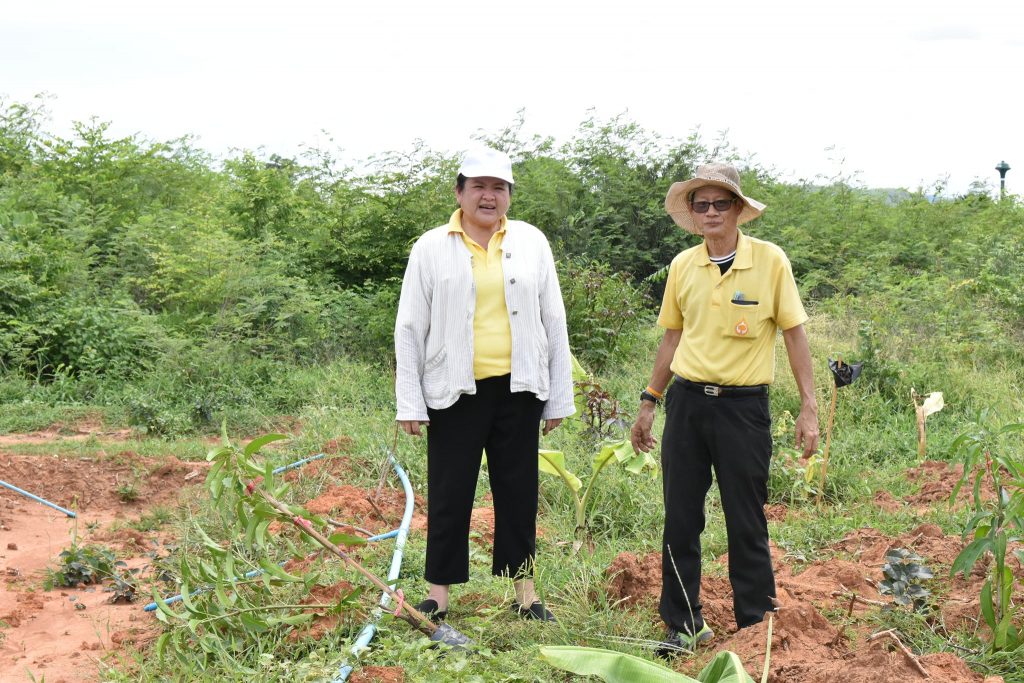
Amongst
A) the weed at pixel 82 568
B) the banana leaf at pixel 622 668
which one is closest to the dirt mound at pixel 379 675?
the banana leaf at pixel 622 668

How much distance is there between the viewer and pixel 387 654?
3822 millimetres

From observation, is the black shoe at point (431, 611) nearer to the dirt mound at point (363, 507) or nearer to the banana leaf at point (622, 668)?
the dirt mound at point (363, 507)

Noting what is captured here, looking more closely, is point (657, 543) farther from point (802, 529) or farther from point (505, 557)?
point (505, 557)

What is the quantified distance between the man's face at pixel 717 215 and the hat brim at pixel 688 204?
2cm

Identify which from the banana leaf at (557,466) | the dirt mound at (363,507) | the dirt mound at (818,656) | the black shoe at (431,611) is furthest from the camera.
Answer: the dirt mound at (363,507)

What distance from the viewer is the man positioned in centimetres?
386

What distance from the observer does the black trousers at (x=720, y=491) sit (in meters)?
3.86

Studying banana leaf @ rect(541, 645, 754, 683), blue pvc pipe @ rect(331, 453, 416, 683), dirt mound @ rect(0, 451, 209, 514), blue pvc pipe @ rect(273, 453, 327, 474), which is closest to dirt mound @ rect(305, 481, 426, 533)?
blue pvc pipe @ rect(331, 453, 416, 683)

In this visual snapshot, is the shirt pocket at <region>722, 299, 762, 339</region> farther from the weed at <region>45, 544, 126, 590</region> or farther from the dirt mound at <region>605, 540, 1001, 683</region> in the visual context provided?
the weed at <region>45, 544, 126, 590</region>

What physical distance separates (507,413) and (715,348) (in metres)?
0.90

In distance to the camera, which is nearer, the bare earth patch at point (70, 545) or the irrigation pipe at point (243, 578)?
the irrigation pipe at point (243, 578)

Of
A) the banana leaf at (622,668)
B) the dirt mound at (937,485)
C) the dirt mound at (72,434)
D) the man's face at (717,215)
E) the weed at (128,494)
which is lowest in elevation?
the dirt mound at (937,485)

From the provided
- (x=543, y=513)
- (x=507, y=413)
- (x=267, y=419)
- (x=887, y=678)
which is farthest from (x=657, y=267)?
(x=887, y=678)

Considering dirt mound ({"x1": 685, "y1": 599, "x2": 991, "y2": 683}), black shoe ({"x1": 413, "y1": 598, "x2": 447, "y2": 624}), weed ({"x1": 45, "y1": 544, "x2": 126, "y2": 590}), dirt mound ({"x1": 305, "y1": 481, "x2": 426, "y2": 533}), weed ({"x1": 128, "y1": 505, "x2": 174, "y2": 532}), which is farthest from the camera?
weed ({"x1": 128, "y1": 505, "x2": 174, "y2": 532})
